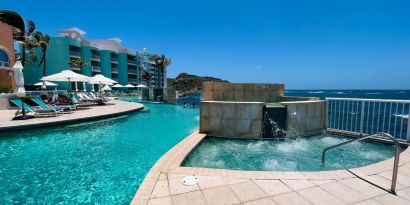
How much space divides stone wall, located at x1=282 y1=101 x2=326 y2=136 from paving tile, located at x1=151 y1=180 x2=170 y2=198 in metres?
5.28

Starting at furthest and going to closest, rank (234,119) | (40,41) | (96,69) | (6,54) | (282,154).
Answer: (96,69) < (40,41) < (6,54) < (234,119) < (282,154)

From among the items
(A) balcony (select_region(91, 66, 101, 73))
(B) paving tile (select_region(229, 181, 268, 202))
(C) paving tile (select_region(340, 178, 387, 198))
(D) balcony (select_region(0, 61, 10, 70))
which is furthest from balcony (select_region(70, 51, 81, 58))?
(C) paving tile (select_region(340, 178, 387, 198))

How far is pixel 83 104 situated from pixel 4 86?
6.54 m

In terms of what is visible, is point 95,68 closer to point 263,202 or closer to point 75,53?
point 75,53

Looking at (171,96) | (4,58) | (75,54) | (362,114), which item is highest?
(75,54)

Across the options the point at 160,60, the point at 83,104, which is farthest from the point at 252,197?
the point at 160,60

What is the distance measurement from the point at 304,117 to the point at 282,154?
242 cm

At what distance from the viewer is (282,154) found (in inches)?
224

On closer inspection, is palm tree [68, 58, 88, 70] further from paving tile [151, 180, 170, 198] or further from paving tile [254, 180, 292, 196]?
paving tile [254, 180, 292, 196]

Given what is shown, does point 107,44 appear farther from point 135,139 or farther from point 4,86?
point 135,139

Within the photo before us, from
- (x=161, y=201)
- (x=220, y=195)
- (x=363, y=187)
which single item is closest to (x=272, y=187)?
(x=220, y=195)

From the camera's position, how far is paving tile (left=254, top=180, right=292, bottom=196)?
3249 millimetres

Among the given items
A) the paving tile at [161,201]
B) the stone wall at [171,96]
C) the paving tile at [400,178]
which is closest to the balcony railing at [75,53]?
the stone wall at [171,96]

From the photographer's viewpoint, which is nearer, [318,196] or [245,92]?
[318,196]
